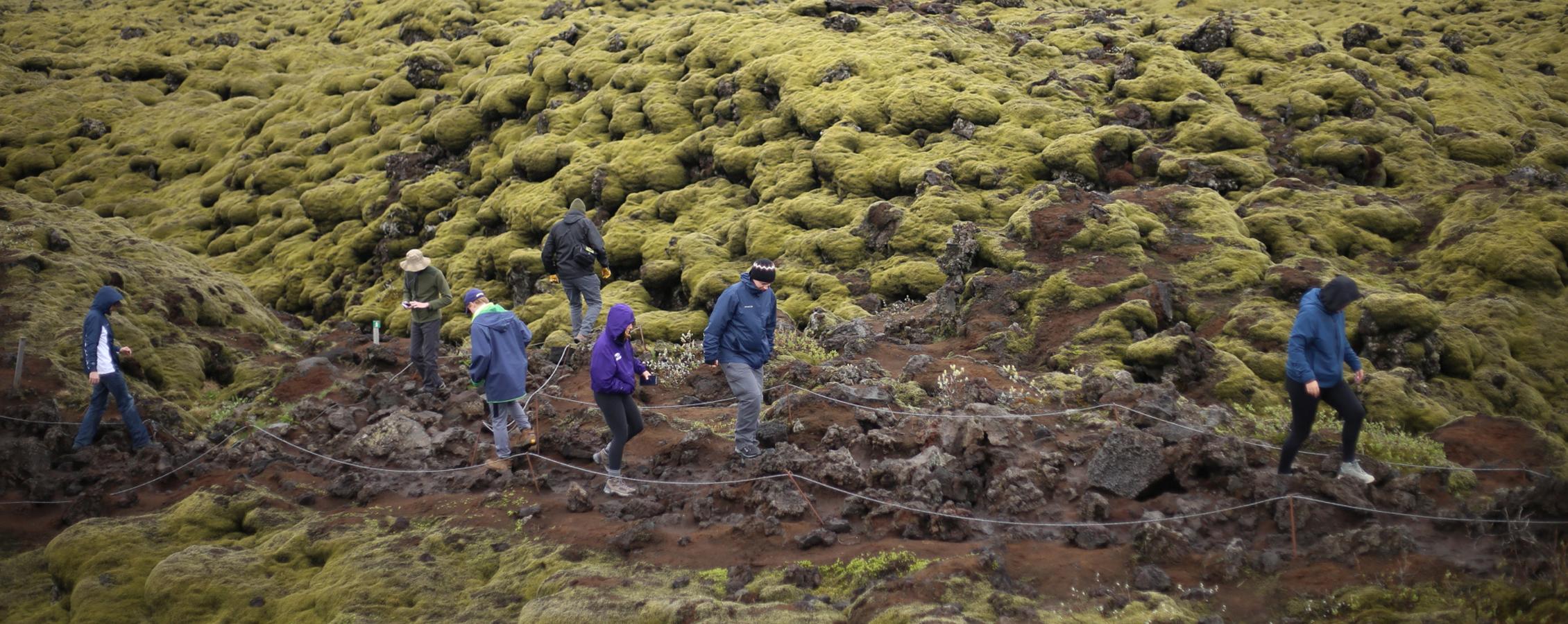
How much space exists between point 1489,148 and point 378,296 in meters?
30.4

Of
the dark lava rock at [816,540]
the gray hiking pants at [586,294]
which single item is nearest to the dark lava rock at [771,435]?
the dark lava rock at [816,540]

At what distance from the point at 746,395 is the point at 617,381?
5.27ft

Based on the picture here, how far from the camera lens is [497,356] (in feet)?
38.6

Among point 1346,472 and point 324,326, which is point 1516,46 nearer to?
point 1346,472

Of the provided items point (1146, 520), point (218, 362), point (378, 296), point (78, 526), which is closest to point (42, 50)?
point (378, 296)

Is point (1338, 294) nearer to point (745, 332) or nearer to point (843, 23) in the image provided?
point (745, 332)

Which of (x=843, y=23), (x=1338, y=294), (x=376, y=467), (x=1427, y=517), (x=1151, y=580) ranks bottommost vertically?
(x=376, y=467)

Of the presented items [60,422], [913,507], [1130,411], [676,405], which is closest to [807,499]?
[913,507]

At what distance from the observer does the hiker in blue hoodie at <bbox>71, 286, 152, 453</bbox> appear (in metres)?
13.2

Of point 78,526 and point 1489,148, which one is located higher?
point 78,526

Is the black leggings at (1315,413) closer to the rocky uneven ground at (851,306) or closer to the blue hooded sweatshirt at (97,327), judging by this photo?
the rocky uneven ground at (851,306)

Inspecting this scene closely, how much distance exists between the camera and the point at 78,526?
35.3 feet

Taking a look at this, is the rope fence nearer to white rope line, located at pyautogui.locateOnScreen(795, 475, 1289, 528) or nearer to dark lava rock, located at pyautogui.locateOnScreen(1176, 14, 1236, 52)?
white rope line, located at pyautogui.locateOnScreen(795, 475, 1289, 528)

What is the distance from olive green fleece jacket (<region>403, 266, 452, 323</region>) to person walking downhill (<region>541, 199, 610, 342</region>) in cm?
235
